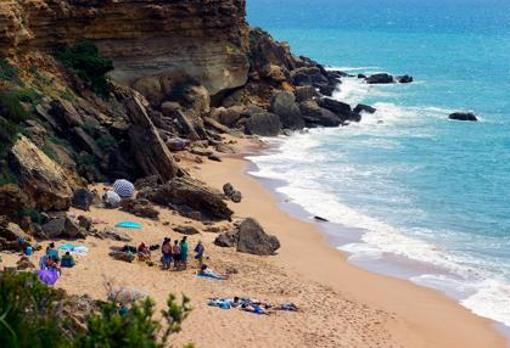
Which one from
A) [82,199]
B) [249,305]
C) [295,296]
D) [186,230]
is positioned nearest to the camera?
[249,305]

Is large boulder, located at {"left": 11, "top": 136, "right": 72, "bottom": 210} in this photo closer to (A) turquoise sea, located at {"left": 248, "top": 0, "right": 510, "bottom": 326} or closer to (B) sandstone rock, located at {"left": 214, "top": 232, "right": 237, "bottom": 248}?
(B) sandstone rock, located at {"left": 214, "top": 232, "right": 237, "bottom": 248}

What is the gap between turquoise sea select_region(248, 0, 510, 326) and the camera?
3023 centimetres

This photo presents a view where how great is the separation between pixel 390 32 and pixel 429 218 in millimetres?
117926

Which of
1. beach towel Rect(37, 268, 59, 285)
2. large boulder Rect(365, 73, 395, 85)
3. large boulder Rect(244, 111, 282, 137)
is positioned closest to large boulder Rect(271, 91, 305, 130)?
large boulder Rect(244, 111, 282, 137)

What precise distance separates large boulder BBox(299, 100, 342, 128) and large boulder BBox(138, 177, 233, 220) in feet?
79.3

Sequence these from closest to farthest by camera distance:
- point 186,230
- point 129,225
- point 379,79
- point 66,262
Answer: point 66,262, point 129,225, point 186,230, point 379,79

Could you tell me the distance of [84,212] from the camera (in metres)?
31.2

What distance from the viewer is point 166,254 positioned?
26.9m

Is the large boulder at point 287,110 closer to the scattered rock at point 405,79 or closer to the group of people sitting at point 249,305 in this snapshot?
the scattered rock at point 405,79

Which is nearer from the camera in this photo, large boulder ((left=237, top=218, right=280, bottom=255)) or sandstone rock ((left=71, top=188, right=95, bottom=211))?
large boulder ((left=237, top=218, right=280, bottom=255))

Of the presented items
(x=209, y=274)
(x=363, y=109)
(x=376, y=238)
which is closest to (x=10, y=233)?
(x=209, y=274)

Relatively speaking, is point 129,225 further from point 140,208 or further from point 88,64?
point 88,64

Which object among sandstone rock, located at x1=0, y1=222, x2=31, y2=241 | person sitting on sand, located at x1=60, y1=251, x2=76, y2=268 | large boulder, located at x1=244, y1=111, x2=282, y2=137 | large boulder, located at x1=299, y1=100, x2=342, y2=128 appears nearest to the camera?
person sitting on sand, located at x1=60, y1=251, x2=76, y2=268

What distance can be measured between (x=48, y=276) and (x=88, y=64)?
82.2 feet
